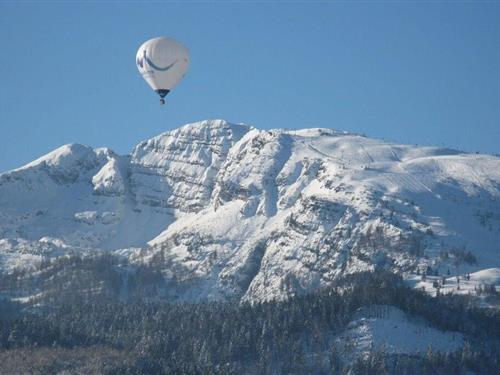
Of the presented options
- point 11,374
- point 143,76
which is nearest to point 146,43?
point 143,76

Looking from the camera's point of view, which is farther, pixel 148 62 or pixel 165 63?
pixel 148 62

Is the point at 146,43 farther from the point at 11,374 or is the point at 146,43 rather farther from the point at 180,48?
the point at 11,374

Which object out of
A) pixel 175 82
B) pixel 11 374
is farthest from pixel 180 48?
pixel 11 374

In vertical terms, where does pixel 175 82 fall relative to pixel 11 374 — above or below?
above

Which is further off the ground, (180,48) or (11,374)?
(180,48)

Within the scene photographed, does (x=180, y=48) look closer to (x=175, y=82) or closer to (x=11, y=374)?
(x=175, y=82)

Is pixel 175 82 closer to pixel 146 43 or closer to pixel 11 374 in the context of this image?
pixel 146 43
